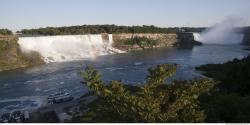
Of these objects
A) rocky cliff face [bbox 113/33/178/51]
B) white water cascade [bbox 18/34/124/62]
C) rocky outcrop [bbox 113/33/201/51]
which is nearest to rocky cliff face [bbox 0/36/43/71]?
white water cascade [bbox 18/34/124/62]

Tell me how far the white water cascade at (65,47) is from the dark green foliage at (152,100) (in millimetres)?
31296

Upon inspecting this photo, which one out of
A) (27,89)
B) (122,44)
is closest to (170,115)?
(27,89)

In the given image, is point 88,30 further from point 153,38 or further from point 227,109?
point 227,109

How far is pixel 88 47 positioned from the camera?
44156 millimetres

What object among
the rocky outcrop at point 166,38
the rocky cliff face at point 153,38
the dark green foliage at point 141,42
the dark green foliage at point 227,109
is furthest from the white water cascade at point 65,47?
the dark green foliage at point 227,109

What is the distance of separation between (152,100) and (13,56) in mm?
30790

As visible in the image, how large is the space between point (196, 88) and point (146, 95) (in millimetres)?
753

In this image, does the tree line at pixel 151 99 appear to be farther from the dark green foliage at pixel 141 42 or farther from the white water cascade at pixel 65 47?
the dark green foliage at pixel 141 42

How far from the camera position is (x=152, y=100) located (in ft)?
15.1

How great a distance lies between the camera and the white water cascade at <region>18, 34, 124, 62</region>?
37.7 metres

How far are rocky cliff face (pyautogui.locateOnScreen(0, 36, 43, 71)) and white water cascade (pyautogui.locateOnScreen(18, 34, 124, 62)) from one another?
3.14ft

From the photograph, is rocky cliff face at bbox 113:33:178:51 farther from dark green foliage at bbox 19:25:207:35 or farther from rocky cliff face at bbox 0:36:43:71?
rocky cliff face at bbox 0:36:43:71

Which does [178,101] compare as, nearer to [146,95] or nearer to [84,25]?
[146,95]

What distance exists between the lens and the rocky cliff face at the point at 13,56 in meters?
31.4
